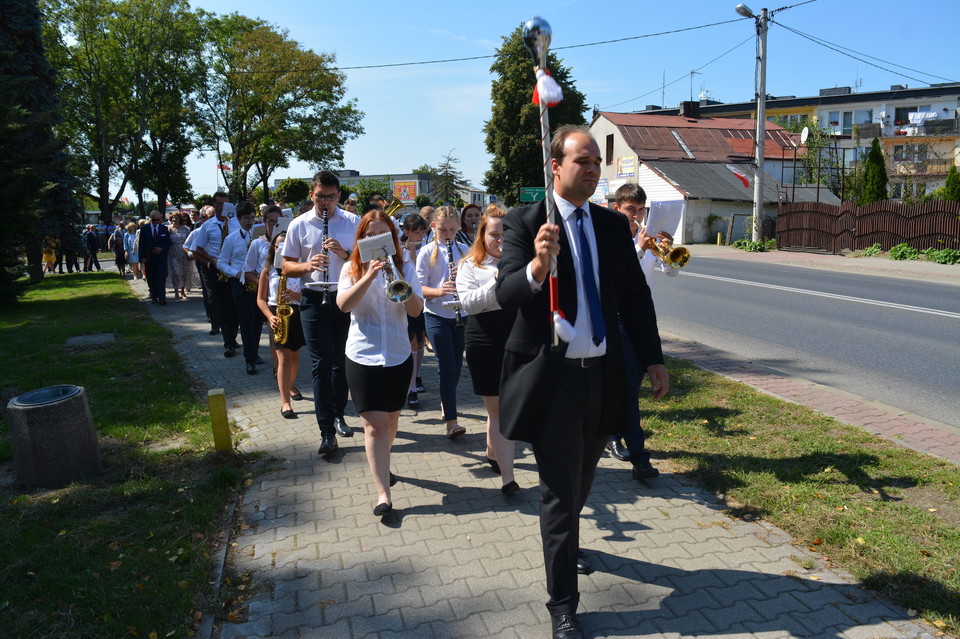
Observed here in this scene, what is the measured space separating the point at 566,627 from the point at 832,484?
8.35ft

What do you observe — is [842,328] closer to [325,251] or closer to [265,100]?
[325,251]

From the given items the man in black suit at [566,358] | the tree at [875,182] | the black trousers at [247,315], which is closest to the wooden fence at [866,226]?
the tree at [875,182]

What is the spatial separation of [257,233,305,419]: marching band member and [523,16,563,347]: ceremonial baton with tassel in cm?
411

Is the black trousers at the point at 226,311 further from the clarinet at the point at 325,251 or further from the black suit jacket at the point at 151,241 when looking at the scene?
the black suit jacket at the point at 151,241

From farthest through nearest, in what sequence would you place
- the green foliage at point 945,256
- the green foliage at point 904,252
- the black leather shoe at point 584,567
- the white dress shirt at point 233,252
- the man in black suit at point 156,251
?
the green foliage at point 904,252 < the green foliage at point 945,256 < the man in black suit at point 156,251 < the white dress shirt at point 233,252 < the black leather shoe at point 584,567

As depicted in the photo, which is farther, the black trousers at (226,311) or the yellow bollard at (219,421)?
the black trousers at (226,311)

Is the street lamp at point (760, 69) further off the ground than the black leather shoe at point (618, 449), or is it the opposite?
the street lamp at point (760, 69)

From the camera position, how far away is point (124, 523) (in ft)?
14.3

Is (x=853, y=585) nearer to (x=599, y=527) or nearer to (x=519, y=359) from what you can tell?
(x=599, y=527)

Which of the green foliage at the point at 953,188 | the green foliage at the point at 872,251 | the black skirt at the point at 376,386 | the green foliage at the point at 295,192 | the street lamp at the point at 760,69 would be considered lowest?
the black skirt at the point at 376,386

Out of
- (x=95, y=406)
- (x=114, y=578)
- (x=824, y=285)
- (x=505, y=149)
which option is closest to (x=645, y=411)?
(x=114, y=578)

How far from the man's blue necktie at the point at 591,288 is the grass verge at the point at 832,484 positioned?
1.92 m

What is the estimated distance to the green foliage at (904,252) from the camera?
2339cm

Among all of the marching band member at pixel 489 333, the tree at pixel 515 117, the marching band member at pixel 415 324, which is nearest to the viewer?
the marching band member at pixel 489 333
